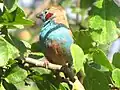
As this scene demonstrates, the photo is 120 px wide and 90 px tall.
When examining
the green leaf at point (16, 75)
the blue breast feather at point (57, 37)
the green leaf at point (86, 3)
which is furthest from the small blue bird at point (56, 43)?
the green leaf at point (16, 75)

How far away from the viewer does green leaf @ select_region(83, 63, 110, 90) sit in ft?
4.22

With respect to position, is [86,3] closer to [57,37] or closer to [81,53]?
[57,37]

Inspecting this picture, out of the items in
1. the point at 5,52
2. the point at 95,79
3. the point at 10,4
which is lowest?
the point at 95,79

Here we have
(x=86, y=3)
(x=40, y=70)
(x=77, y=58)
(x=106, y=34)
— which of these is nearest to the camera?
(x=77, y=58)

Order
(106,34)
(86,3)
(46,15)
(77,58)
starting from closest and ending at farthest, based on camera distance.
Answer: (77,58) → (106,34) → (86,3) → (46,15)

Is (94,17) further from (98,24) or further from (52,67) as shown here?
(52,67)

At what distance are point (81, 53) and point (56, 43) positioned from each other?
0.45 meters

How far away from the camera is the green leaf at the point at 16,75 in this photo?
4.29ft

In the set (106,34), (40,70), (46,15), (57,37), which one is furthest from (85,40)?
(46,15)

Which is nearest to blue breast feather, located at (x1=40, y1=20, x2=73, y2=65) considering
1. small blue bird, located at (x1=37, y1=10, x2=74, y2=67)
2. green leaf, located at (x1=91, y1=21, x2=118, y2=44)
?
small blue bird, located at (x1=37, y1=10, x2=74, y2=67)

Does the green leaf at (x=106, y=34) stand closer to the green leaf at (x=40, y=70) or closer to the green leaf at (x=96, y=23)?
the green leaf at (x=96, y=23)

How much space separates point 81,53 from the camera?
1259 millimetres

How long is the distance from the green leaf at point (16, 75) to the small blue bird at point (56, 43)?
26cm

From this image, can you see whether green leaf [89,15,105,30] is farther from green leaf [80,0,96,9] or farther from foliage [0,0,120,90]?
green leaf [80,0,96,9]
